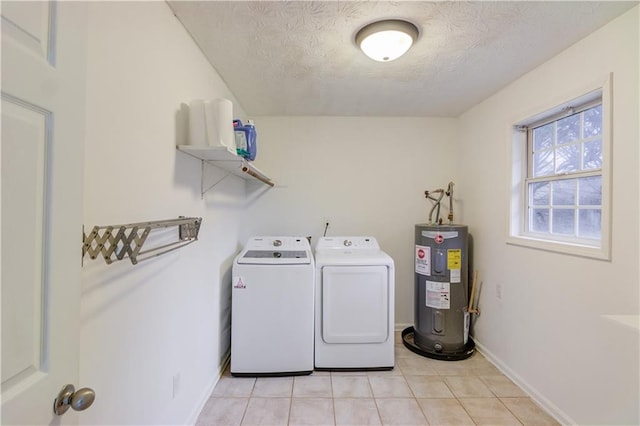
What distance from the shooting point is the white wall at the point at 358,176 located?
3027 millimetres

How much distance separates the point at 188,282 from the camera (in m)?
1.62

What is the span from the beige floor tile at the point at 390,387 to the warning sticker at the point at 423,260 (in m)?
0.91

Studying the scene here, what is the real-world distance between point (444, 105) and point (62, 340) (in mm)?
3062

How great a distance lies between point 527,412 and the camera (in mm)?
1802

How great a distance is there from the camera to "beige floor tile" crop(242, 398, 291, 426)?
5.64 feet

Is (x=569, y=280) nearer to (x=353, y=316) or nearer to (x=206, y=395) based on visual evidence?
(x=353, y=316)

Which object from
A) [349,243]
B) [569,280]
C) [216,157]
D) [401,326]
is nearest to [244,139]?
[216,157]

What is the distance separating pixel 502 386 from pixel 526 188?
5.02 feet

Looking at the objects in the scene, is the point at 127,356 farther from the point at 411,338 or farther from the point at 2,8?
the point at 411,338

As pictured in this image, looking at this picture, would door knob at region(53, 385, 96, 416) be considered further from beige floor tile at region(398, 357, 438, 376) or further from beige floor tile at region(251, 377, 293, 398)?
beige floor tile at region(398, 357, 438, 376)

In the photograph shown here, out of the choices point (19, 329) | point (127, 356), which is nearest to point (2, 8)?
point (19, 329)

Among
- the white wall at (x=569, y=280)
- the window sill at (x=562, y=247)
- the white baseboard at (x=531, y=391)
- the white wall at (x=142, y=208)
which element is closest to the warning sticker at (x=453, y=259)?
the white wall at (x=569, y=280)

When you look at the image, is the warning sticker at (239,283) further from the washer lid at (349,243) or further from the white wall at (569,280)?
the white wall at (569,280)

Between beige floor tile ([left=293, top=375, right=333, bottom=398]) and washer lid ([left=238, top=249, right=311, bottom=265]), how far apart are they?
0.90 metres
